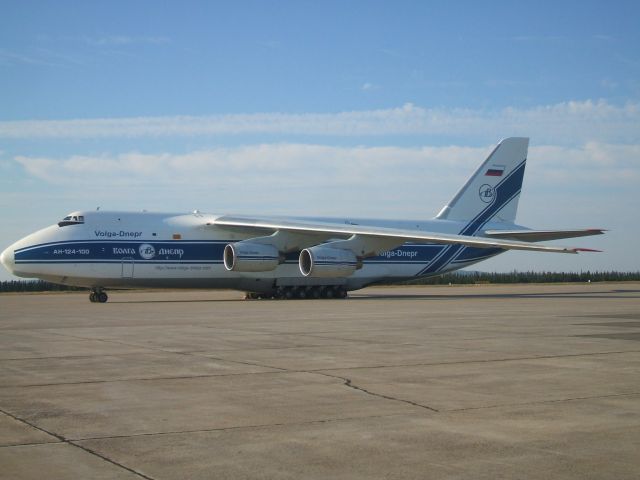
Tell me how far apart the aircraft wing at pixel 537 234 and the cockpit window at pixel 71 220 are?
15715mm

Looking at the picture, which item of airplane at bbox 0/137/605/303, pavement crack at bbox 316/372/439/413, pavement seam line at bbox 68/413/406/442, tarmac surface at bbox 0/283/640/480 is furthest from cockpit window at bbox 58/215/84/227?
pavement seam line at bbox 68/413/406/442

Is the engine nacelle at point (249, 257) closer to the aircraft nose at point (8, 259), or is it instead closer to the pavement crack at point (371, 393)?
the aircraft nose at point (8, 259)

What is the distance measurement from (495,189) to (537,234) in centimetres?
329

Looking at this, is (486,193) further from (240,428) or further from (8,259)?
(240,428)

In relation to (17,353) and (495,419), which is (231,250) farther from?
(495,419)

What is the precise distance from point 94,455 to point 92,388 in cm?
284

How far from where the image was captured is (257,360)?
33.9 feet

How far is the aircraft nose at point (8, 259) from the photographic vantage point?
88.9ft

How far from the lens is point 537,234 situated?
32.5 meters

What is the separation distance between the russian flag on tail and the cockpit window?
53.6ft

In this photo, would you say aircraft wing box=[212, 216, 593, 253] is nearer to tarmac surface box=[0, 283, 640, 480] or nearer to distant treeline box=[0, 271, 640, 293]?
tarmac surface box=[0, 283, 640, 480]

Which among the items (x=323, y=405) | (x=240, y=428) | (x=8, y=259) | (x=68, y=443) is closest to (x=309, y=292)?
(x=8, y=259)

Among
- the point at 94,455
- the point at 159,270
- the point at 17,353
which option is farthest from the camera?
the point at 159,270

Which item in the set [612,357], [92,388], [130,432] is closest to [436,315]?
[612,357]
